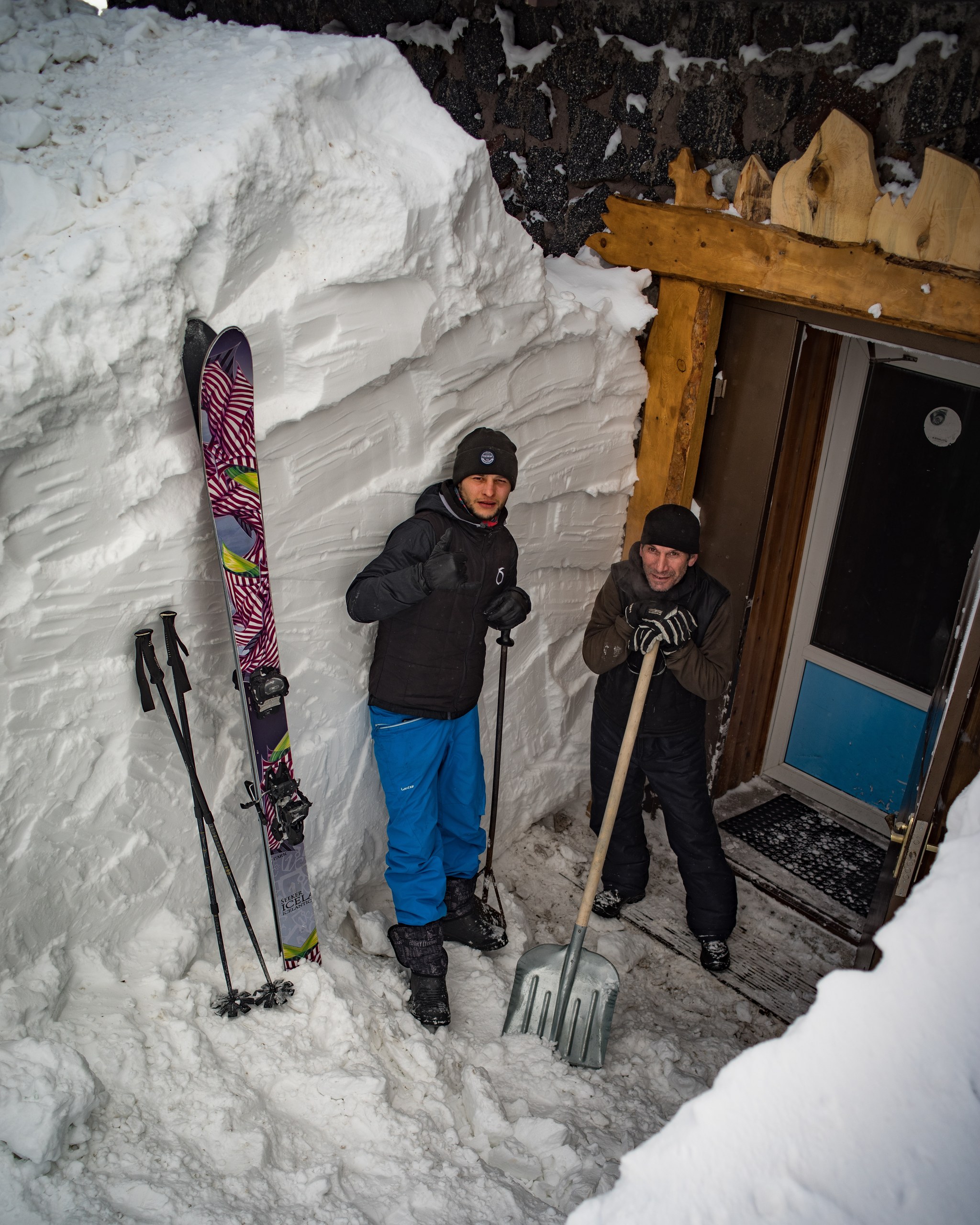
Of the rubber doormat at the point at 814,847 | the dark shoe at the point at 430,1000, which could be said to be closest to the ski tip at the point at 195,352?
the dark shoe at the point at 430,1000

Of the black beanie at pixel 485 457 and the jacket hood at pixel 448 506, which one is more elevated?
the black beanie at pixel 485 457

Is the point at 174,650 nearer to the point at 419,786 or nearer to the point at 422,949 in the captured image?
the point at 419,786

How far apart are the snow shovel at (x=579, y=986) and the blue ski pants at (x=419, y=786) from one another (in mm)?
393

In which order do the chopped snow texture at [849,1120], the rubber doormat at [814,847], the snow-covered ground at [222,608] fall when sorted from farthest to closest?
the rubber doormat at [814,847], the snow-covered ground at [222,608], the chopped snow texture at [849,1120]

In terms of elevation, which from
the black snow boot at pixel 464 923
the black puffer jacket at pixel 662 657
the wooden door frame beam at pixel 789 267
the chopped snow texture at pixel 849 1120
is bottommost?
the black snow boot at pixel 464 923

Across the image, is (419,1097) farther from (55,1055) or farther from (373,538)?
(373,538)

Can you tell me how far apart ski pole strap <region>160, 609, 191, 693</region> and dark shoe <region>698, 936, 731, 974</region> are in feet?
7.43

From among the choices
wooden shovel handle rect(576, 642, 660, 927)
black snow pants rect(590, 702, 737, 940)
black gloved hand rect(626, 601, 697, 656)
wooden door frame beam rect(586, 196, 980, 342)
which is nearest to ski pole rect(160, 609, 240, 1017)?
wooden shovel handle rect(576, 642, 660, 927)

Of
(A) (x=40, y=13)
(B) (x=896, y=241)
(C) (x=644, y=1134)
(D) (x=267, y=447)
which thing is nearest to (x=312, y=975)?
(C) (x=644, y=1134)

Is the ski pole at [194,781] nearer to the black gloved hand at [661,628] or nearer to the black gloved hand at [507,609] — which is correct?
the black gloved hand at [507,609]

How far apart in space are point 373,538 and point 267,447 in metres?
0.50

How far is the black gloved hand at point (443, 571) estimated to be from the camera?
111 inches

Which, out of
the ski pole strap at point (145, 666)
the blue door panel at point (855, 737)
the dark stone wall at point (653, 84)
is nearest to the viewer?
the ski pole strap at point (145, 666)

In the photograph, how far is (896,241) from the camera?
9.50ft
